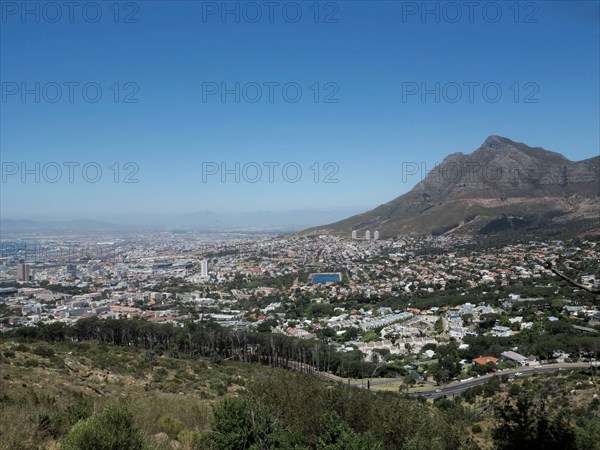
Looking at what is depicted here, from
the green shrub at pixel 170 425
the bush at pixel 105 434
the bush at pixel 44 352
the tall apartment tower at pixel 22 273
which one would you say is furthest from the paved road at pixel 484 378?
the tall apartment tower at pixel 22 273

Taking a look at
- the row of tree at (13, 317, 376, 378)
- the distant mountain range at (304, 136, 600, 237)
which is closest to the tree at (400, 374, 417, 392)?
the row of tree at (13, 317, 376, 378)

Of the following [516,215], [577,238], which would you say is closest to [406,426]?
[577,238]

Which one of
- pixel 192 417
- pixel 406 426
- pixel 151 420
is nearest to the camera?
pixel 151 420

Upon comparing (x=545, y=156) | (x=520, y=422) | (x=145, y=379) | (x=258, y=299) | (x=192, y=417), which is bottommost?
(x=258, y=299)

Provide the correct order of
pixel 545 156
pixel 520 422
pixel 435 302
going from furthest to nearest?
pixel 545 156
pixel 435 302
pixel 520 422

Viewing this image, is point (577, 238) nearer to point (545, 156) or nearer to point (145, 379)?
point (145, 379)

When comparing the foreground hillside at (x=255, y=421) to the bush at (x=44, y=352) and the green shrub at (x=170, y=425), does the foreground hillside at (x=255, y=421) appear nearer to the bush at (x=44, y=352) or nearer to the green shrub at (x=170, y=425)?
the green shrub at (x=170, y=425)
